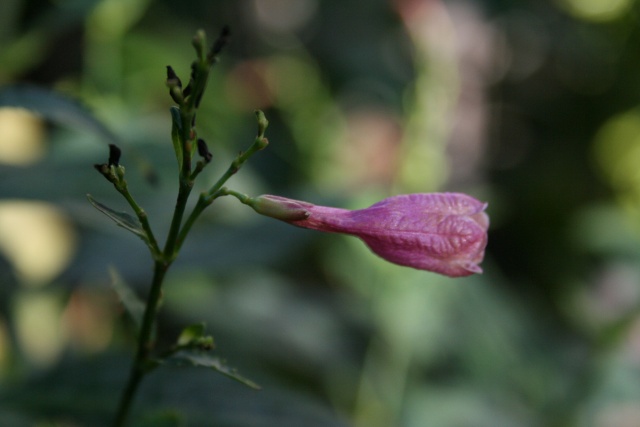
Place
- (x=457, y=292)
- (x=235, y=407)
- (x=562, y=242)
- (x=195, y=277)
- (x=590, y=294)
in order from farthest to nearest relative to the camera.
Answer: (x=562, y=242) → (x=590, y=294) → (x=457, y=292) → (x=195, y=277) → (x=235, y=407)

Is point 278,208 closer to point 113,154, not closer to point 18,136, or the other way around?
point 113,154

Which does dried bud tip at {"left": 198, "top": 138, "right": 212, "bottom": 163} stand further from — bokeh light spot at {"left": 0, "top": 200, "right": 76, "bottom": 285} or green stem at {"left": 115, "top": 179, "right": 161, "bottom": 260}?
bokeh light spot at {"left": 0, "top": 200, "right": 76, "bottom": 285}

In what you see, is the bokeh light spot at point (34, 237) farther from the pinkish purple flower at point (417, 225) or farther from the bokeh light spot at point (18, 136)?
the pinkish purple flower at point (417, 225)

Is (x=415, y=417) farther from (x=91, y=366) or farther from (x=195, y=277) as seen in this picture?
(x=91, y=366)

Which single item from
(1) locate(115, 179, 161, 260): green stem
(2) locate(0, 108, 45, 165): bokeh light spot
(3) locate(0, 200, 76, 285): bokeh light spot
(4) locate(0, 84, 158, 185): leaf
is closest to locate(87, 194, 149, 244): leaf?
(1) locate(115, 179, 161, 260): green stem

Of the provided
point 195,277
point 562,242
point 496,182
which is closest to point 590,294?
point 562,242

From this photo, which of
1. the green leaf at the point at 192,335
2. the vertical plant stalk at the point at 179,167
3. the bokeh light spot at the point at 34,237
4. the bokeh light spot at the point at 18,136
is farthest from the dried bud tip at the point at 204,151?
the bokeh light spot at the point at 18,136

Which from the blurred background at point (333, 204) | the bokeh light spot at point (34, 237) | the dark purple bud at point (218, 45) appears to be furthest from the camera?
the bokeh light spot at point (34, 237)
